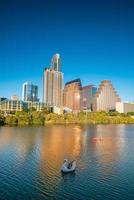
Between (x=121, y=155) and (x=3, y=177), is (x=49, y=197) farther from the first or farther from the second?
(x=121, y=155)

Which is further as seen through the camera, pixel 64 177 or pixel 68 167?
pixel 68 167

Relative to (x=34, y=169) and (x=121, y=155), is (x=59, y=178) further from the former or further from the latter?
(x=121, y=155)

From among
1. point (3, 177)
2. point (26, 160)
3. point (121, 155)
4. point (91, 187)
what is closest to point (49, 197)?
point (91, 187)

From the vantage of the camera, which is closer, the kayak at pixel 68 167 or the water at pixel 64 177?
the water at pixel 64 177

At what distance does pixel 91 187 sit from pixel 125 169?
13.2 metres

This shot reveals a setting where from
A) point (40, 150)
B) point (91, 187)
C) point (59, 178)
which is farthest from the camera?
point (40, 150)

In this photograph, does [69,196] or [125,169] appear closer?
[69,196]

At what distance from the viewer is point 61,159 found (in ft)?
199

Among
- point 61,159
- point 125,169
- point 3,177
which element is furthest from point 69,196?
point 61,159

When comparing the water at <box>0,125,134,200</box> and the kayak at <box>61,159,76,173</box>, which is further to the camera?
the kayak at <box>61,159,76,173</box>

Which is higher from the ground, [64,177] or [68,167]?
[68,167]

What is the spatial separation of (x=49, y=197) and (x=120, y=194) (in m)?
9.79

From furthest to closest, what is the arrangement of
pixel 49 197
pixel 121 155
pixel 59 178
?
pixel 121 155
pixel 59 178
pixel 49 197

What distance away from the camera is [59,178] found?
44.9 m
